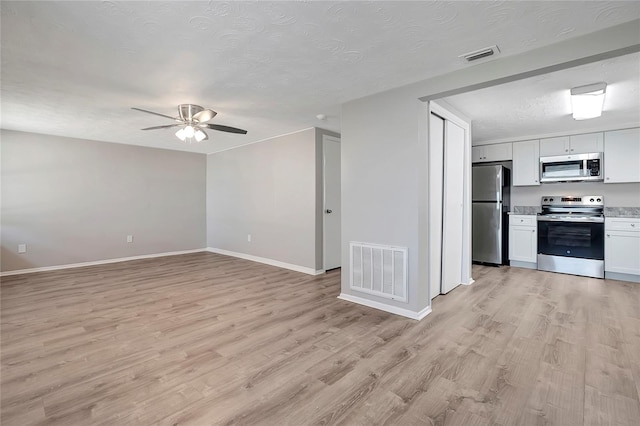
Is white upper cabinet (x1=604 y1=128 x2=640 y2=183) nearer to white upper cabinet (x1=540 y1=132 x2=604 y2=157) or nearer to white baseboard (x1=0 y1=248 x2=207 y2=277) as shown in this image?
white upper cabinet (x1=540 y1=132 x2=604 y2=157)

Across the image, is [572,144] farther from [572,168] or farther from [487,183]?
[487,183]

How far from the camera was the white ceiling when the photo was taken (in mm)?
Answer: 1771

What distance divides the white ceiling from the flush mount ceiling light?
4.18 ft

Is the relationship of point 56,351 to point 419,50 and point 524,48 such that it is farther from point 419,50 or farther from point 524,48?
point 524,48

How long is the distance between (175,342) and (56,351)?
891 mm

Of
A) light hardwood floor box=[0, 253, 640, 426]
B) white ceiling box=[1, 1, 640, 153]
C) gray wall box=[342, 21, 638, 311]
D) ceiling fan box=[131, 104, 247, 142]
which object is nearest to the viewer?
light hardwood floor box=[0, 253, 640, 426]

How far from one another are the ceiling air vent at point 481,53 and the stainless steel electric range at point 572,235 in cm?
379

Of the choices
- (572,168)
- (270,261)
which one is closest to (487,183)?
(572,168)

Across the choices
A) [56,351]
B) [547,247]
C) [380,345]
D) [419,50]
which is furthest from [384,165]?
[547,247]

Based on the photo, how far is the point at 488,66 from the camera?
242 cm

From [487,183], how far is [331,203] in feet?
9.39

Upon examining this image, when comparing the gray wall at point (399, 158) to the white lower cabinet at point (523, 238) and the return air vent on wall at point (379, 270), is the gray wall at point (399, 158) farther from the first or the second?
the white lower cabinet at point (523, 238)

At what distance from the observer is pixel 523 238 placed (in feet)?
16.7

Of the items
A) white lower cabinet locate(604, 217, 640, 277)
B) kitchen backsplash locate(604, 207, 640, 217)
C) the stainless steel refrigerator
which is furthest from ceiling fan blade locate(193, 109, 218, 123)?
kitchen backsplash locate(604, 207, 640, 217)
